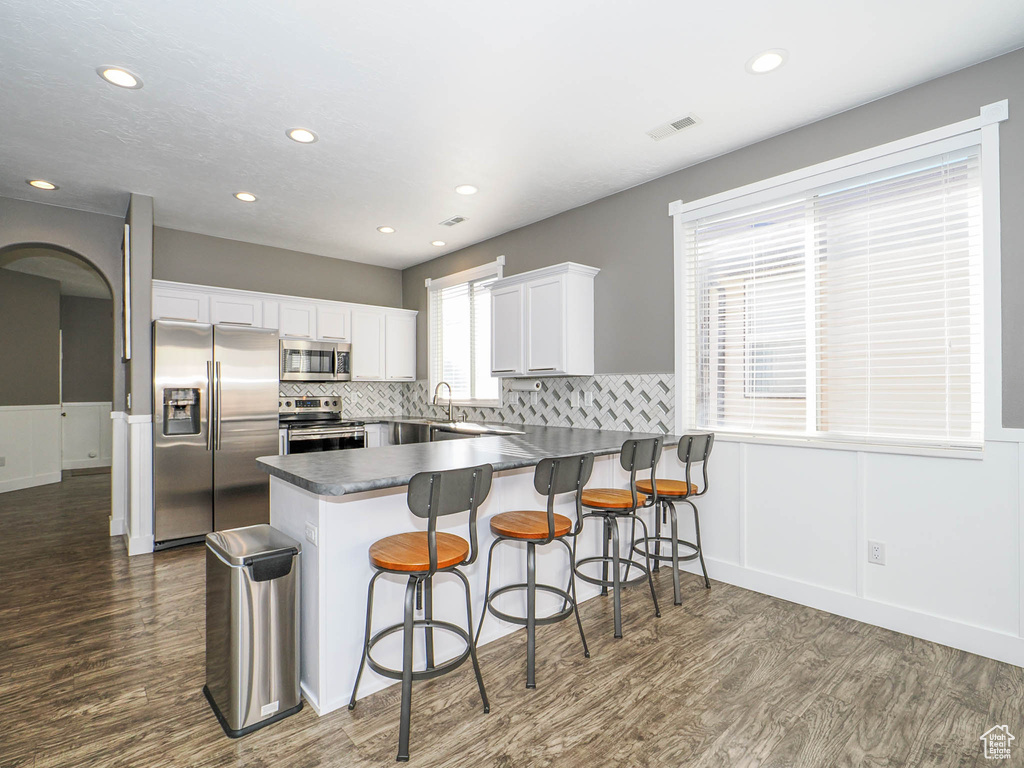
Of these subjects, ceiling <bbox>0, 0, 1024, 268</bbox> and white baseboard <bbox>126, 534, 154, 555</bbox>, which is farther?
white baseboard <bbox>126, 534, 154, 555</bbox>

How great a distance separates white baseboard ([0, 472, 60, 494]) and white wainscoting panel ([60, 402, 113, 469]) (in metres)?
0.86

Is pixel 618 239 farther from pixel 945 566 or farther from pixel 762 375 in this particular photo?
pixel 945 566

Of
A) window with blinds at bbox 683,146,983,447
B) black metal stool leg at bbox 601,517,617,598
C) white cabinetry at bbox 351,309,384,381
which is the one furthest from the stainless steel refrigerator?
window with blinds at bbox 683,146,983,447

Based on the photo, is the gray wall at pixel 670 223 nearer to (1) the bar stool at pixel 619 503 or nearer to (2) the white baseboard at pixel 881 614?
(2) the white baseboard at pixel 881 614

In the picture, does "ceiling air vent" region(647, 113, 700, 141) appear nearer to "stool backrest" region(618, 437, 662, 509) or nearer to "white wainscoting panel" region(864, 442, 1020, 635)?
"stool backrest" region(618, 437, 662, 509)

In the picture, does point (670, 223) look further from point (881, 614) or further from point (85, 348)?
point (85, 348)

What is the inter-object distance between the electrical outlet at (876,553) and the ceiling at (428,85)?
8.01 feet

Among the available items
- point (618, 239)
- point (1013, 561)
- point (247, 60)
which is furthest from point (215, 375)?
point (1013, 561)

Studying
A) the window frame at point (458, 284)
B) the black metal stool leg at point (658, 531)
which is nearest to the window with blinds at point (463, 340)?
Answer: the window frame at point (458, 284)

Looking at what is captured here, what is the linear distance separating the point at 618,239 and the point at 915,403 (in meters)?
2.30

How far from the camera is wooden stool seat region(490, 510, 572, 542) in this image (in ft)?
7.51

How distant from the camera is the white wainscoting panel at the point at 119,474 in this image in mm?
4516

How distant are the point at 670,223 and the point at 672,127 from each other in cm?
79

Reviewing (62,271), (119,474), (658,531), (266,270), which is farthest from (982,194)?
(62,271)
